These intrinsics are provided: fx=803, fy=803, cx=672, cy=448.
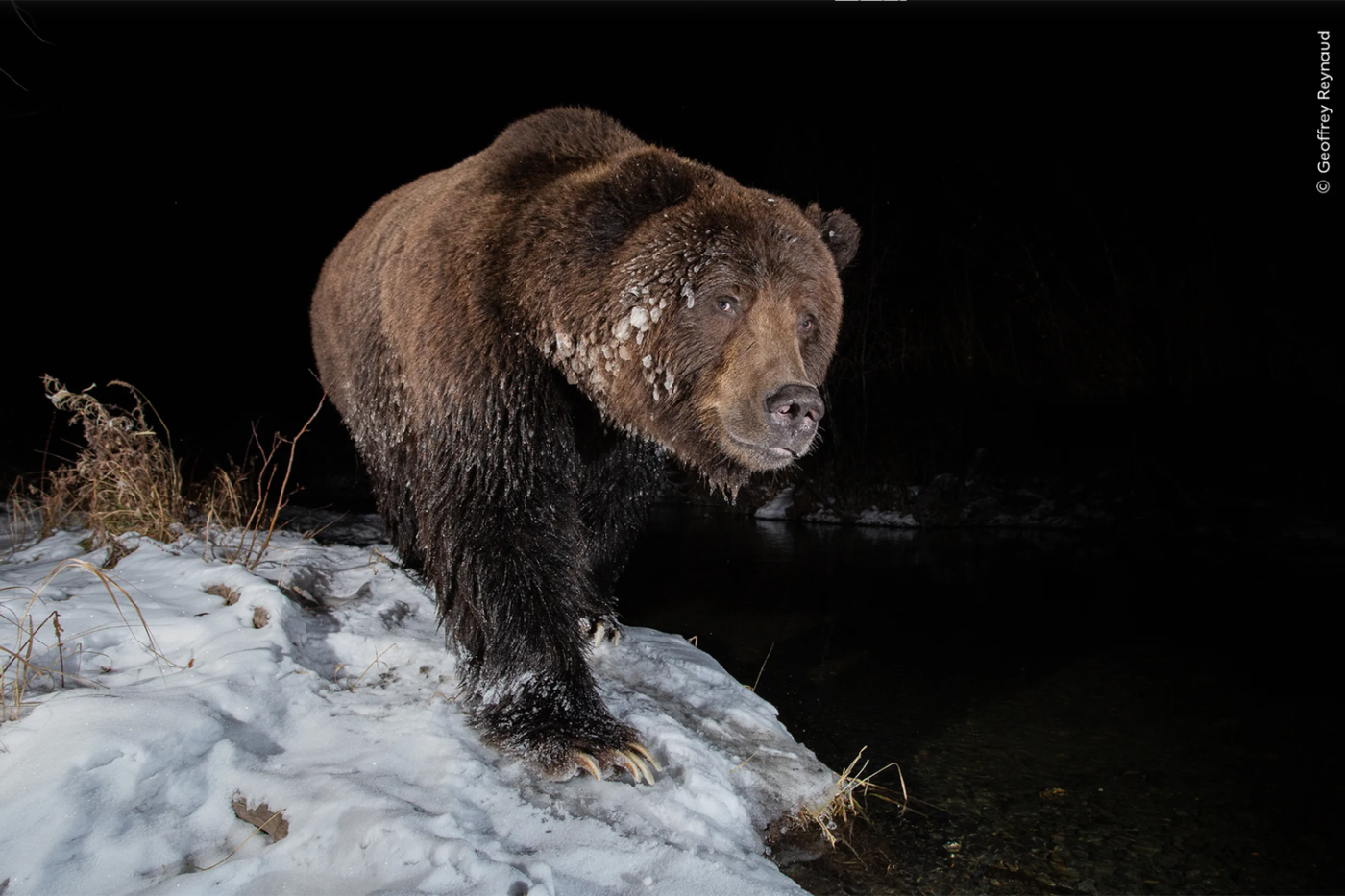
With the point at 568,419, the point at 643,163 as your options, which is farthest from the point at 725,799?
the point at 643,163

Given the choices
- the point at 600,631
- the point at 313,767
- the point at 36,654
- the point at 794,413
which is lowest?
the point at 600,631

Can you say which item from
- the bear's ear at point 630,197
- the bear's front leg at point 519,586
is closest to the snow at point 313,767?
the bear's front leg at point 519,586

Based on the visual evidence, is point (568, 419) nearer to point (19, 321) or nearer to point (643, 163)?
point (643, 163)

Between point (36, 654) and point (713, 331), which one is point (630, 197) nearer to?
point (713, 331)

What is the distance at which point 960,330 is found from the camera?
1173cm

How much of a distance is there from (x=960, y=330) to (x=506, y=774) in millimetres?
10801

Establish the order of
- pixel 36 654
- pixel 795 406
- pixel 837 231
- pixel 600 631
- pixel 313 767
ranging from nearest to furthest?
1. pixel 313 767
2. pixel 36 654
3. pixel 795 406
4. pixel 837 231
5. pixel 600 631

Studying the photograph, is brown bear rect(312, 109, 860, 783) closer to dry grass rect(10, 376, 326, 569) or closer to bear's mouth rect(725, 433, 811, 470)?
bear's mouth rect(725, 433, 811, 470)

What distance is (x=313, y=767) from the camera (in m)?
2.21

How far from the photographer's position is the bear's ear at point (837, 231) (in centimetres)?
322

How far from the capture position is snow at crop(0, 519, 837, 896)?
1.81 meters

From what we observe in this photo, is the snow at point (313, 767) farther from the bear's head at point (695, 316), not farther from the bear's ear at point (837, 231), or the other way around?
the bear's ear at point (837, 231)

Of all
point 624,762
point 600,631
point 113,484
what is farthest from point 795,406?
point 113,484

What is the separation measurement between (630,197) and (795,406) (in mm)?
932
